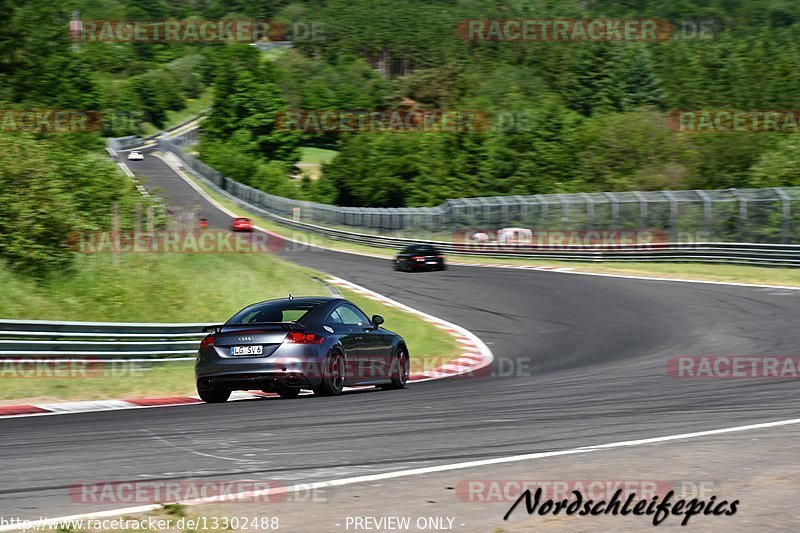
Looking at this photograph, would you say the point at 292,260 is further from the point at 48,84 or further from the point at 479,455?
the point at 479,455

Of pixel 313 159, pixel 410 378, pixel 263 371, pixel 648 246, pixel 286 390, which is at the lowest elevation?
pixel 313 159

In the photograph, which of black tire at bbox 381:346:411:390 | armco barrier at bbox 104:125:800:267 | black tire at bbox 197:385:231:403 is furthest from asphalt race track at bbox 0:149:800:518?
armco barrier at bbox 104:125:800:267

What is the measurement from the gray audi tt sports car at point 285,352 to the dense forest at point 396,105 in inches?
349

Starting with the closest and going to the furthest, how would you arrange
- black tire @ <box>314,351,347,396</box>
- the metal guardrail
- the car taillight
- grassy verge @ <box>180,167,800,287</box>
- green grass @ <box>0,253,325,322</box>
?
the car taillight → black tire @ <box>314,351,347,396</box> → the metal guardrail → green grass @ <box>0,253,325,322</box> → grassy verge @ <box>180,167,800,287</box>

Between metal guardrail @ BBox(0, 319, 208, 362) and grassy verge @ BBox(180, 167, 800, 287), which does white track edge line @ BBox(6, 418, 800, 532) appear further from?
grassy verge @ BBox(180, 167, 800, 287)

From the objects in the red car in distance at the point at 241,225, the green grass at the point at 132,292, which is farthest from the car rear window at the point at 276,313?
the red car in distance at the point at 241,225

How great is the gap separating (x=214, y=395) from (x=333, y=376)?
1490mm

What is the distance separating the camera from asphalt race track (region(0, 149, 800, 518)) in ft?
22.8

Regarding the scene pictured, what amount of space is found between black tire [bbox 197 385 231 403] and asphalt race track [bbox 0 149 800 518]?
876mm

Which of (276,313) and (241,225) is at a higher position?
(276,313)

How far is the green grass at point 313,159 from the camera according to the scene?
122562mm

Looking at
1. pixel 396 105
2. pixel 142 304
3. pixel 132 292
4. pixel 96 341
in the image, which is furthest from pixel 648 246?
pixel 396 105

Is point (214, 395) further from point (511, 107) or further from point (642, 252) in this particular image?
point (511, 107)

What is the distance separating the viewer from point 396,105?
136250 mm
